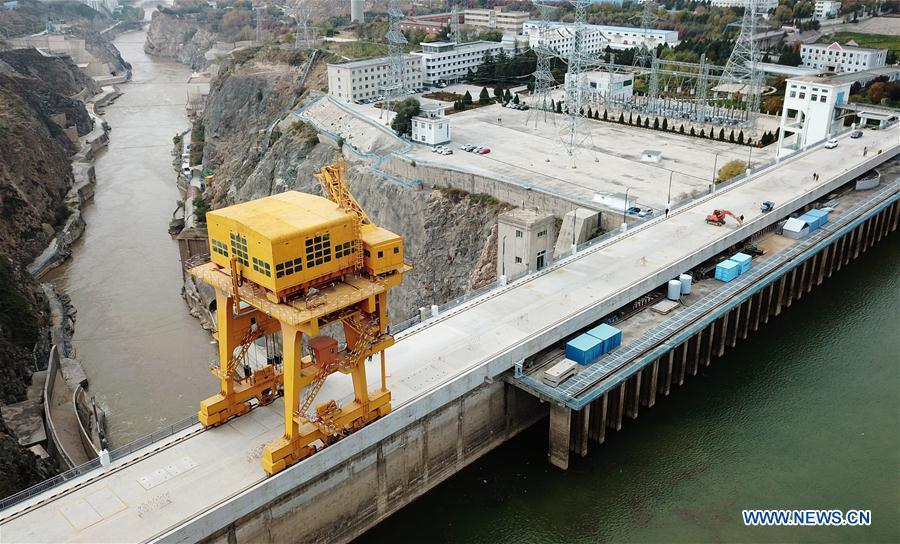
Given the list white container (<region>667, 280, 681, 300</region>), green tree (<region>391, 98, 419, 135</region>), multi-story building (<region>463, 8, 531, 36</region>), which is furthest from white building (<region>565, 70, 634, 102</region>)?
multi-story building (<region>463, 8, 531, 36</region>)

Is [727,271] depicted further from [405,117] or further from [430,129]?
[405,117]

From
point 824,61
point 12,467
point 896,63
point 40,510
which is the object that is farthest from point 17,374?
point 896,63

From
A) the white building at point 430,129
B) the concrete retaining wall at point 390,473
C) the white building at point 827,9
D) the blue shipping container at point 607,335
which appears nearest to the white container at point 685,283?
the blue shipping container at point 607,335

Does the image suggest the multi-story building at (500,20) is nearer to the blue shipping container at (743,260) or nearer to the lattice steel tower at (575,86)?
the lattice steel tower at (575,86)

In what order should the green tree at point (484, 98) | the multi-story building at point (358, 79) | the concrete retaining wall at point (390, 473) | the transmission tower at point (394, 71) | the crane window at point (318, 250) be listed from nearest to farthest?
the crane window at point (318, 250) → the concrete retaining wall at point (390, 473) → the transmission tower at point (394, 71) → the green tree at point (484, 98) → the multi-story building at point (358, 79)

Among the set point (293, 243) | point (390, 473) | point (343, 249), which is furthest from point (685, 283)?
point (293, 243)

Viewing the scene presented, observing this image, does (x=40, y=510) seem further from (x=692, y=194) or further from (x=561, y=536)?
(x=692, y=194)
